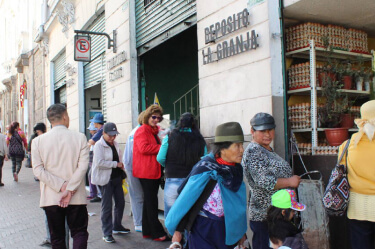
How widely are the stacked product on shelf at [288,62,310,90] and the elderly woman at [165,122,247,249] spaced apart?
2344 mm

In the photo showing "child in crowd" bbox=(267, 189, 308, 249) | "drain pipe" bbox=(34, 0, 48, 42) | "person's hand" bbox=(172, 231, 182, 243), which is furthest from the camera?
"drain pipe" bbox=(34, 0, 48, 42)

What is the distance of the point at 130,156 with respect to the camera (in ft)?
19.5

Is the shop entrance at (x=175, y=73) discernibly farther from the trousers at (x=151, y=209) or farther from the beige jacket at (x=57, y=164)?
the beige jacket at (x=57, y=164)

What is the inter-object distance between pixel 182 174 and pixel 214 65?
1862 mm

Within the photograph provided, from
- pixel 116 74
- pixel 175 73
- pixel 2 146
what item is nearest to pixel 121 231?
pixel 116 74

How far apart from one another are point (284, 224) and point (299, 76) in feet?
8.98

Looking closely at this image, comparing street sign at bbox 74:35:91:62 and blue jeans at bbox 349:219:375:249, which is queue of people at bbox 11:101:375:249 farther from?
street sign at bbox 74:35:91:62

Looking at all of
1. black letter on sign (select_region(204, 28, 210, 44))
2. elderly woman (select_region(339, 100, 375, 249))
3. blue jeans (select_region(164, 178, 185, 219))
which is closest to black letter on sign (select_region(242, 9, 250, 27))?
black letter on sign (select_region(204, 28, 210, 44))

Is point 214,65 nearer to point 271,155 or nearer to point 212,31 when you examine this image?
point 212,31

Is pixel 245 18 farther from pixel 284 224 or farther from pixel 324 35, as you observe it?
pixel 284 224

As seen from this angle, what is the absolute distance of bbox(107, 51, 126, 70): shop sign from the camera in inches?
346

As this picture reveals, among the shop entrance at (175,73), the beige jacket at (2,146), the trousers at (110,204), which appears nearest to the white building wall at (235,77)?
the trousers at (110,204)

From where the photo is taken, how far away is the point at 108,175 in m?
5.54

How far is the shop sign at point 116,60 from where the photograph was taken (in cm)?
878
